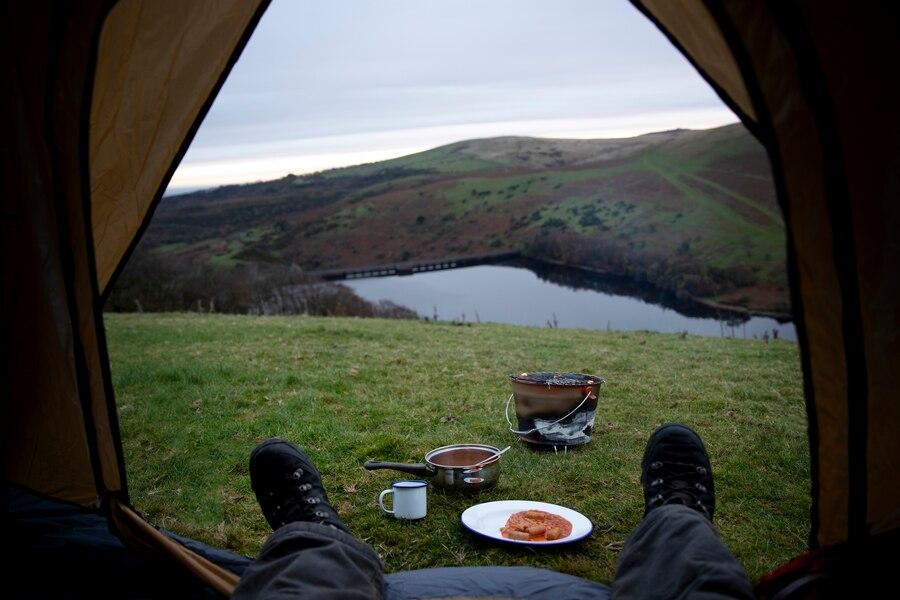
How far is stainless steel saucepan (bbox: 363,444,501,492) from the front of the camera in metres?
3.66

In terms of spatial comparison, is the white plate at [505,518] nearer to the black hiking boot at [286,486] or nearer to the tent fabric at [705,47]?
the black hiking boot at [286,486]

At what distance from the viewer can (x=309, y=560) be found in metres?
2.11

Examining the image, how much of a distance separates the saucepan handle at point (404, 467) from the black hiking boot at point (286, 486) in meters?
0.62

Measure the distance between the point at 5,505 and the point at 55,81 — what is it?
1.61 m

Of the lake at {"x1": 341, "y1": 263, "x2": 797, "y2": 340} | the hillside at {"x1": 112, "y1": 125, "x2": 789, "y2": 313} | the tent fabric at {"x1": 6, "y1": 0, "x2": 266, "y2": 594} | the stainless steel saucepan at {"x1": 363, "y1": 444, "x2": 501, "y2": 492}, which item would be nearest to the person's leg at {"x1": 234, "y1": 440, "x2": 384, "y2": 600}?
the tent fabric at {"x1": 6, "y1": 0, "x2": 266, "y2": 594}

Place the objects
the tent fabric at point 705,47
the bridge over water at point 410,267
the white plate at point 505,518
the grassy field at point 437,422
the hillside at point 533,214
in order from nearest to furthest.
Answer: the tent fabric at point 705,47 < the white plate at point 505,518 < the grassy field at point 437,422 < the hillside at point 533,214 < the bridge over water at point 410,267

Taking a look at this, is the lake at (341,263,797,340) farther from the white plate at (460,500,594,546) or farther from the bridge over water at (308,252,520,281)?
the white plate at (460,500,594,546)

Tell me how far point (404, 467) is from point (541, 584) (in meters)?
1.18

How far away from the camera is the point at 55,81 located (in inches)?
97.5

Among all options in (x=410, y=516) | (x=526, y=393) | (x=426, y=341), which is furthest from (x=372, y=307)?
(x=410, y=516)

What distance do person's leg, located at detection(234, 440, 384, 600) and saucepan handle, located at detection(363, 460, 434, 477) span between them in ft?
2.40

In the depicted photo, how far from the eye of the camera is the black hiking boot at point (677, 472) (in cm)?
270

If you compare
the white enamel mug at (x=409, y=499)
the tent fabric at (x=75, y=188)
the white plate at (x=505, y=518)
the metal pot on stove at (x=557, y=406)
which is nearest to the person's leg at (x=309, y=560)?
the tent fabric at (x=75, y=188)

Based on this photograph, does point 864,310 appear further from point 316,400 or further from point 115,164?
point 316,400
